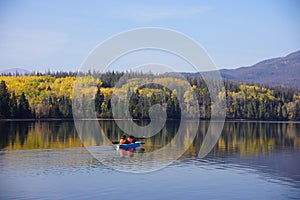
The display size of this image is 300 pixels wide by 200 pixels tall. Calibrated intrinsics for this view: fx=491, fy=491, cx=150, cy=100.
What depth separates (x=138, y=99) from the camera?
124625 millimetres

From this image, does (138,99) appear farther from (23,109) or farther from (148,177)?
(148,177)

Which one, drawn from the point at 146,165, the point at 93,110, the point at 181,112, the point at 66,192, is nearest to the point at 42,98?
the point at 93,110

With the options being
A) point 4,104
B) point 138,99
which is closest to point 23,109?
point 4,104

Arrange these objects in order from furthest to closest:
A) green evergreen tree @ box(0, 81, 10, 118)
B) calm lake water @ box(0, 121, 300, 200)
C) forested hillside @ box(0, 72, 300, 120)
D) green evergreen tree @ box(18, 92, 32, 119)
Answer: forested hillside @ box(0, 72, 300, 120) → green evergreen tree @ box(18, 92, 32, 119) → green evergreen tree @ box(0, 81, 10, 118) → calm lake water @ box(0, 121, 300, 200)

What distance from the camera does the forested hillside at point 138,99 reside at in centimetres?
11306

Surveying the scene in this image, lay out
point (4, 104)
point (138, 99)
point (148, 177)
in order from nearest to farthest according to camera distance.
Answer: point (148, 177) < point (4, 104) < point (138, 99)

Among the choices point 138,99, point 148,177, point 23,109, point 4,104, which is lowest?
point 148,177

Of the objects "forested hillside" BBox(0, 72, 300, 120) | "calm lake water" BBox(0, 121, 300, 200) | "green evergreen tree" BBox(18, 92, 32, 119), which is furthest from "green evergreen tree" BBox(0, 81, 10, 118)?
"calm lake water" BBox(0, 121, 300, 200)

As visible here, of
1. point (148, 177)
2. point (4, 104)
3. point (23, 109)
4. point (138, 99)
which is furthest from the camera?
point (138, 99)

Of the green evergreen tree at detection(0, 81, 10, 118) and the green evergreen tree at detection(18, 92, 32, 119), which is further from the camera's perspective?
the green evergreen tree at detection(18, 92, 32, 119)

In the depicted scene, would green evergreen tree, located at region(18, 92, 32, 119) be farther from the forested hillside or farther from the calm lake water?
the calm lake water

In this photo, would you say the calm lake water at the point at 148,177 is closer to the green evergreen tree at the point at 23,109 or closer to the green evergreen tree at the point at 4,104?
the green evergreen tree at the point at 4,104

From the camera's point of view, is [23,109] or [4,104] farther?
[23,109]

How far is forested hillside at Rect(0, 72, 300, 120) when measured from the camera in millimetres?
113062
